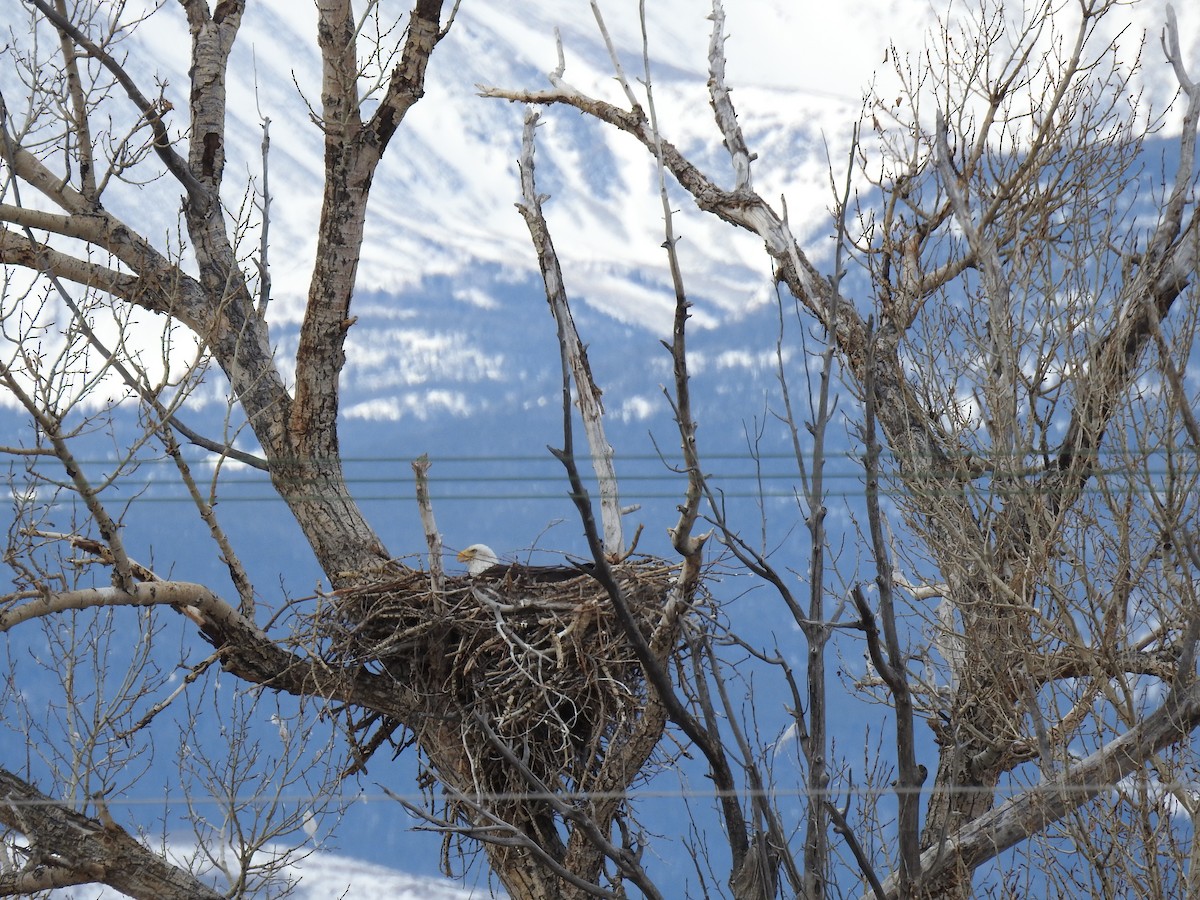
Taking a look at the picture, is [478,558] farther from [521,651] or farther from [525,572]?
[521,651]

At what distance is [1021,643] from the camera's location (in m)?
6.83

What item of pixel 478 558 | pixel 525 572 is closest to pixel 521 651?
pixel 525 572

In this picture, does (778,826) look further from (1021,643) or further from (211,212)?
(211,212)

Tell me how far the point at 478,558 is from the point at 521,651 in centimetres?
94

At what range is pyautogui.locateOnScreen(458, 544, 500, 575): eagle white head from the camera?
656cm

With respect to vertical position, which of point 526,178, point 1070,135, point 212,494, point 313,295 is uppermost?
point 1070,135

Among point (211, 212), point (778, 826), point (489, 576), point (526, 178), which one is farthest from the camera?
point (526, 178)

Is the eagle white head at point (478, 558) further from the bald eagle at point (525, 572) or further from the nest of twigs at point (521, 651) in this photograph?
the nest of twigs at point (521, 651)

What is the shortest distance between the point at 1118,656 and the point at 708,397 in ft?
137

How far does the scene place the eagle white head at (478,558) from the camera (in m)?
6.56

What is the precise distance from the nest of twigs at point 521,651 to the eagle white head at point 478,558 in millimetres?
480

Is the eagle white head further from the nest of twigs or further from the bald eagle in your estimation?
the nest of twigs

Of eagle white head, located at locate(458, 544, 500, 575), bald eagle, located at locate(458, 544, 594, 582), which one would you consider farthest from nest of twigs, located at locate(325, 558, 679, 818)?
eagle white head, located at locate(458, 544, 500, 575)

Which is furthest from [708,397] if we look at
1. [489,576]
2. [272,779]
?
[489,576]
